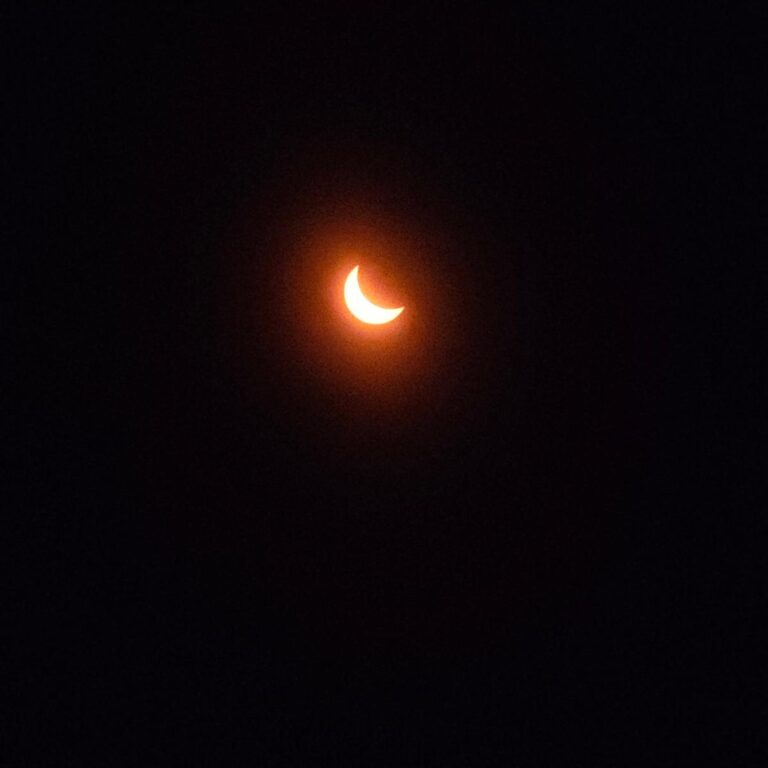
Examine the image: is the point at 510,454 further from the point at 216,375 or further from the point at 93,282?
the point at 93,282

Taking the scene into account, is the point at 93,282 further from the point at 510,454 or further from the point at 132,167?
the point at 510,454

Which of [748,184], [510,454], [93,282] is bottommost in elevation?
[510,454]

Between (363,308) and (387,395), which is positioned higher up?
(363,308)

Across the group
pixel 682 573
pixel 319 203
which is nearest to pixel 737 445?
pixel 682 573

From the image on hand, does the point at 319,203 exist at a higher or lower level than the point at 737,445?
higher

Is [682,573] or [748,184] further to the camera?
[682,573]

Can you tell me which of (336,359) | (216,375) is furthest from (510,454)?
(216,375)
